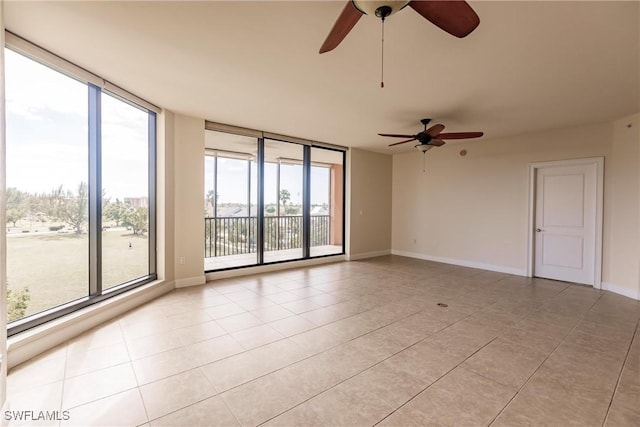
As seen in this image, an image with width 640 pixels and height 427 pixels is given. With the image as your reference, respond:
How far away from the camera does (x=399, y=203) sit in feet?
24.2

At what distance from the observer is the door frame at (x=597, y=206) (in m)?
4.44

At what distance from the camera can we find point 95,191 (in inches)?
119

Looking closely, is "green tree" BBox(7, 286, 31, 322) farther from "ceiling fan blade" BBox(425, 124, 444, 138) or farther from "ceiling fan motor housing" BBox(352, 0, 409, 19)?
"ceiling fan blade" BBox(425, 124, 444, 138)

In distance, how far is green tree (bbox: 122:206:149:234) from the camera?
3.60m

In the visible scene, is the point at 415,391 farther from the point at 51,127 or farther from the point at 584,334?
the point at 51,127

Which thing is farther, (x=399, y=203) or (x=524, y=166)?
(x=399, y=203)

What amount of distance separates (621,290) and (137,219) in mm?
7193

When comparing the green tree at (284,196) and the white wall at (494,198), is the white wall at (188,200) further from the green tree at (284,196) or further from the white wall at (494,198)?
the white wall at (494,198)

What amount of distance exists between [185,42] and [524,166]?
5.84 m

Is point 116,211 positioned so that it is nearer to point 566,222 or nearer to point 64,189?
point 64,189

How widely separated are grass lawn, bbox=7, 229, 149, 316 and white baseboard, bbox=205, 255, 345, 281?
4.83ft

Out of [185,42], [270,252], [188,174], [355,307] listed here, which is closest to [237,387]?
[355,307]

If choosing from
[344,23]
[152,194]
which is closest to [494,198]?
[344,23]

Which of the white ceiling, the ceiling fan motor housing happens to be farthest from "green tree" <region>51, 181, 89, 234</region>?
the ceiling fan motor housing
